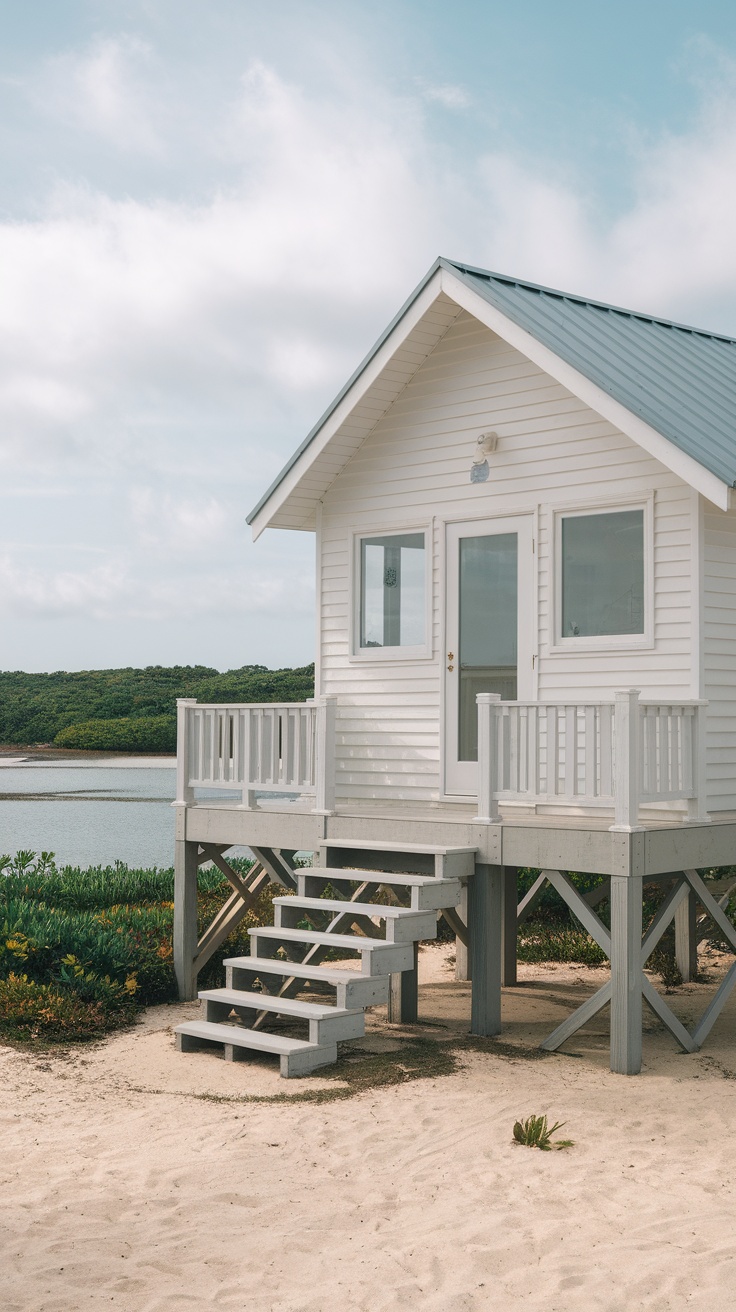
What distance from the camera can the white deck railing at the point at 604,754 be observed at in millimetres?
A: 8797

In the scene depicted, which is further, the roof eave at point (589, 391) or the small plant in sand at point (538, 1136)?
the roof eave at point (589, 391)

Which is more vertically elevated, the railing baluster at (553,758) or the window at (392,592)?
the window at (392,592)

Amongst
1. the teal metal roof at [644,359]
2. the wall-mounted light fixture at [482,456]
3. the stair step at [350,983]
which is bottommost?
the stair step at [350,983]

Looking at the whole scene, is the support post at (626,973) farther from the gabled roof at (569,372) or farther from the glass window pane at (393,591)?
the glass window pane at (393,591)

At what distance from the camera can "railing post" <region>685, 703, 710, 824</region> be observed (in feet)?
31.4

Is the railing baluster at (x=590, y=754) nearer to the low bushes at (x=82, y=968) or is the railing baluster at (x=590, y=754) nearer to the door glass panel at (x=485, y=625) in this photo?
the door glass panel at (x=485, y=625)

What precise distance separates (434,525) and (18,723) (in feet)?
140

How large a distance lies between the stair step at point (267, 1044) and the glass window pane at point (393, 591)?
12.5ft

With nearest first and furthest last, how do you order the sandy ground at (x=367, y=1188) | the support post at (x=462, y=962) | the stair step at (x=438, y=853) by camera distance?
1. the sandy ground at (x=367, y=1188)
2. the stair step at (x=438, y=853)
3. the support post at (x=462, y=962)

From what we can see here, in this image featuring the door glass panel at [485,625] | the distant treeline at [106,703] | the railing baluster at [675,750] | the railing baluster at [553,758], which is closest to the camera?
the railing baluster at [553,758]

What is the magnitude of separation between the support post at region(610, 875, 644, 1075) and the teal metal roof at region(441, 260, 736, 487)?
2.89 m

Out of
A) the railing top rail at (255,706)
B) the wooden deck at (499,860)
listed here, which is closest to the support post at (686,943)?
the wooden deck at (499,860)

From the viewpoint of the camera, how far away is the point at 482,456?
11078 millimetres

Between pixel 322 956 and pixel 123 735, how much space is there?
3931cm
